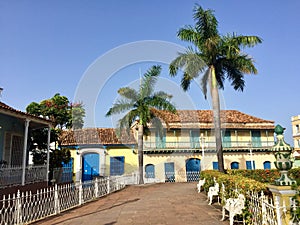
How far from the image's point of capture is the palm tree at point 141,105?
1773 centimetres

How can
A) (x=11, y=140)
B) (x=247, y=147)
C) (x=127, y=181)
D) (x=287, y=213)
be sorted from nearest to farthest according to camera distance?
(x=287, y=213)
(x=11, y=140)
(x=127, y=181)
(x=247, y=147)

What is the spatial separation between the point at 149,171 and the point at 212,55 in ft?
40.5

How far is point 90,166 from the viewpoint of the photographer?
70.5 feet

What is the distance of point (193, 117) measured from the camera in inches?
1022

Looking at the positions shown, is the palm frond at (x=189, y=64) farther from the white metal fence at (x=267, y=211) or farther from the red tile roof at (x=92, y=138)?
the white metal fence at (x=267, y=211)

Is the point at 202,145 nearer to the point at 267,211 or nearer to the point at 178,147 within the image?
the point at 178,147

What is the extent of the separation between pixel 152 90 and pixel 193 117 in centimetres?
904

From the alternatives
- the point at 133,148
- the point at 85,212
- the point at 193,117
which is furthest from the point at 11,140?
the point at 193,117

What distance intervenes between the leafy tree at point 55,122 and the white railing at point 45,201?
14.1 feet

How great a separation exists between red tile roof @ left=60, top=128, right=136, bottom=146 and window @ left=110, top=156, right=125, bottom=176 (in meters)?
1.39

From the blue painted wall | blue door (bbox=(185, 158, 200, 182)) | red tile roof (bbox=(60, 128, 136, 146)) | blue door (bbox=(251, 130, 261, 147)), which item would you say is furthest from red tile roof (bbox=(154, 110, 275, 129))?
the blue painted wall

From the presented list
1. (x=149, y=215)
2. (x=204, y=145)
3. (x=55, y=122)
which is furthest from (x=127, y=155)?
(x=149, y=215)

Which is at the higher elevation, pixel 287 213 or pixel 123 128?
pixel 123 128

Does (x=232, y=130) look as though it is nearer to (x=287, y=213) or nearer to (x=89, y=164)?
(x=89, y=164)
